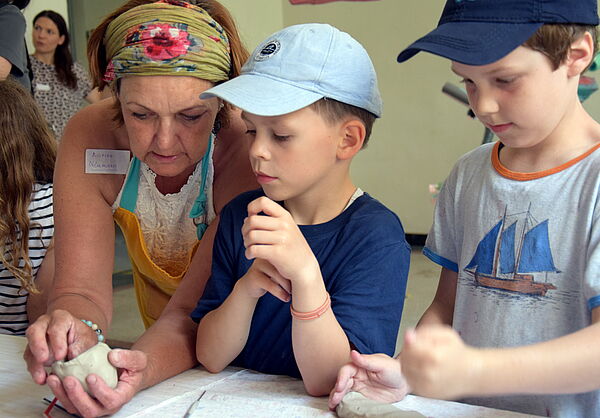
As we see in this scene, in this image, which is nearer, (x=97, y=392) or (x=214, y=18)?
(x=97, y=392)

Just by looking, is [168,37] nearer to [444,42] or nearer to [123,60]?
[123,60]

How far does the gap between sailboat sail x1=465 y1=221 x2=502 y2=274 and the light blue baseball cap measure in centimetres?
31

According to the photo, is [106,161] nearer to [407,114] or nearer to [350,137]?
[350,137]

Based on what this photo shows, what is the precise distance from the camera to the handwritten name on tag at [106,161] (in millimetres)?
1408

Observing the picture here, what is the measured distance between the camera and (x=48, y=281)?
1.75 meters

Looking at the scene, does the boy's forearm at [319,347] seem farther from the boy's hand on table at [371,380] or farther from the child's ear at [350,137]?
the child's ear at [350,137]

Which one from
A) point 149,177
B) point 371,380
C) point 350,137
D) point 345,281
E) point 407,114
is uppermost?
point 350,137

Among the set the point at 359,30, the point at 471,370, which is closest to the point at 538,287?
the point at 471,370

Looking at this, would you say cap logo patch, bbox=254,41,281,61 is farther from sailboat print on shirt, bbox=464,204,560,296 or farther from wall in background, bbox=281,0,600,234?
wall in background, bbox=281,0,600,234

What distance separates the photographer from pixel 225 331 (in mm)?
1113

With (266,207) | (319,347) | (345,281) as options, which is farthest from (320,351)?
(266,207)

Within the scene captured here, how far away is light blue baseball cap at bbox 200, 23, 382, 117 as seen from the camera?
1.08 metres

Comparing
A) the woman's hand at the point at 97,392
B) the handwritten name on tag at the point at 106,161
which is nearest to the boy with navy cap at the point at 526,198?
the woman's hand at the point at 97,392

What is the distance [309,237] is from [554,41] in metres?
0.51
